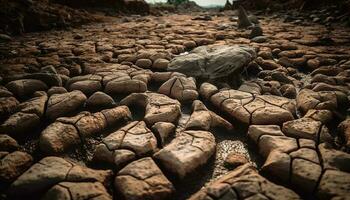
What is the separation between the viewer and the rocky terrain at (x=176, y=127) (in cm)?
128

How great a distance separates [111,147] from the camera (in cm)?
153

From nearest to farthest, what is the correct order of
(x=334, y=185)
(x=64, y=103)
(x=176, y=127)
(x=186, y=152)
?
(x=334, y=185) → (x=186, y=152) → (x=176, y=127) → (x=64, y=103)

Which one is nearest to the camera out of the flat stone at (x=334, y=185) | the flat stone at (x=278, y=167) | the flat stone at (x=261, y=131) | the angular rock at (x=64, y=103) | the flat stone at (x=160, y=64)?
the flat stone at (x=334, y=185)

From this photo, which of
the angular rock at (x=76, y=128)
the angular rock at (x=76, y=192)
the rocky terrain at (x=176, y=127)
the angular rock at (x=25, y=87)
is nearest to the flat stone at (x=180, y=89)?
the rocky terrain at (x=176, y=127)

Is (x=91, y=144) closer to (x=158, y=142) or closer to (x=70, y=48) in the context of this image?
(x=158, y=142)

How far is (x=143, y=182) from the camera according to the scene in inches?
50.9

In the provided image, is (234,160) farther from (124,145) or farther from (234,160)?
(124,145)

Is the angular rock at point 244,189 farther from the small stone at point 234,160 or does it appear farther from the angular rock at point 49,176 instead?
the angular rock at point 49,176

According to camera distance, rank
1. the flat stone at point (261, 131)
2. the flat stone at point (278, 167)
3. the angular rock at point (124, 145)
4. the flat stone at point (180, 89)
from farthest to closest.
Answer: the flat stone at point (180, 89), the flat stone at point (261, 131), the angular rock at point (124, 145), the flat stone at point (278, 167)

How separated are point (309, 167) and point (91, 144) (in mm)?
1152

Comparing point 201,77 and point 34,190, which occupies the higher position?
point 201,77

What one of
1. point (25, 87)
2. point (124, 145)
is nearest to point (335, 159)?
point (124, 145)

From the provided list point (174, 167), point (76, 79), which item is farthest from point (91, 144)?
point (76, 79)

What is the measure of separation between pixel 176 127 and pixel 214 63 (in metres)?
0.96
